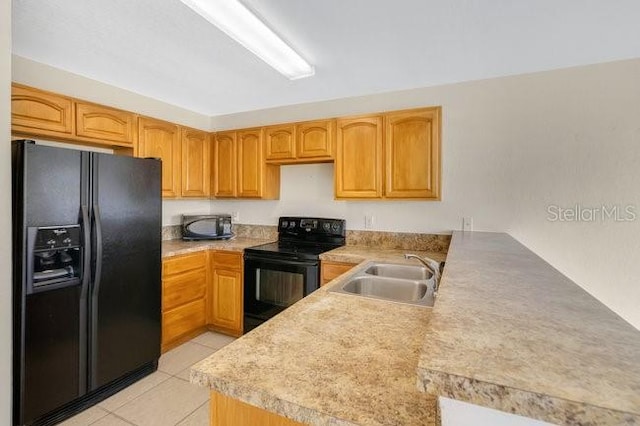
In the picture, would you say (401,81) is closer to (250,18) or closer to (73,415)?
(250,18)

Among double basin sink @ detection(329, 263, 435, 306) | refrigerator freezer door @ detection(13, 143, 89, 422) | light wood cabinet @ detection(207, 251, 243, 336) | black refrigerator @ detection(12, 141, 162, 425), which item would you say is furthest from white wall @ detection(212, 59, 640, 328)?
refrigerator freezer door @ detection(13, 143, 89, 422)

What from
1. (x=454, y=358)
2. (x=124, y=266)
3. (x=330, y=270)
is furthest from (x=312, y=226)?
(x=454, y=358)

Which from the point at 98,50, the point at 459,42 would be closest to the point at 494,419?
the point at 459,42

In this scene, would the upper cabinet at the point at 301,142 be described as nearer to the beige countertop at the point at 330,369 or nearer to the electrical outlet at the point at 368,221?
the electrical outlet at the point at 368,221

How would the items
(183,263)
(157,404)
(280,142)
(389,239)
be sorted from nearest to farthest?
1. (157,404)
2. (183,263)
3. (389,239)
4. (280,142)

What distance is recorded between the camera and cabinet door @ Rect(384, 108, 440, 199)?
2.54 meters

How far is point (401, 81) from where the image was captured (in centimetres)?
255

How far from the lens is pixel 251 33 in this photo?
65.6 inches

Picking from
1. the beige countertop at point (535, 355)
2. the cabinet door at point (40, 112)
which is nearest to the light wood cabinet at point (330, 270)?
the beige countertop at point (535, 355)

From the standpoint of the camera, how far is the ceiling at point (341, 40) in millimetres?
1562

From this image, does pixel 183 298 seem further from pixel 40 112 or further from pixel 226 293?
pixel 40 112

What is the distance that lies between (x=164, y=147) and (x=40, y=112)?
0.97 m

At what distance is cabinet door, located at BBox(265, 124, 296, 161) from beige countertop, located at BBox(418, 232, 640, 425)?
241 centimetres

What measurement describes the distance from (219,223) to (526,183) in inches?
114
